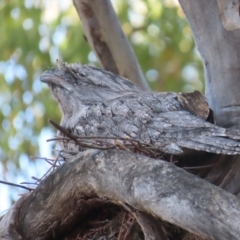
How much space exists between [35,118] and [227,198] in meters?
4.89

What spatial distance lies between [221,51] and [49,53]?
3.56 metres

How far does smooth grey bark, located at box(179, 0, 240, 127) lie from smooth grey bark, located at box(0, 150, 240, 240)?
71 centimetres

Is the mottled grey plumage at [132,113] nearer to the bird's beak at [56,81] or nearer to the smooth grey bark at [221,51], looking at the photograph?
the bird's beak at [56,81]

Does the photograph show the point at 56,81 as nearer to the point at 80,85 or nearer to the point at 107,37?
the point at 80,85

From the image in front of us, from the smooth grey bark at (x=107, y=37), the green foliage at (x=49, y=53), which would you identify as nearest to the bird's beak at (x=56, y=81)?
the smooth grey bark at (x=107, y=37)

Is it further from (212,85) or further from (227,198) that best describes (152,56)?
(227,198)

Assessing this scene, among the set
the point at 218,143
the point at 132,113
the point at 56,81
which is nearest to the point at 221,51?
the point at 132,113

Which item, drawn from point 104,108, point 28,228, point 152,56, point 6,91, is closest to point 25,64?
point 6,91

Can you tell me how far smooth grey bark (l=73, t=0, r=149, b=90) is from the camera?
3652mm

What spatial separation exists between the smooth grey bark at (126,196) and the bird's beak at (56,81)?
1039 millimetres

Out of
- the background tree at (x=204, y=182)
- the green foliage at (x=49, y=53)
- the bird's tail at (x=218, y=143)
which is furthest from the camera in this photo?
the green foliage at (x=49, y=53)

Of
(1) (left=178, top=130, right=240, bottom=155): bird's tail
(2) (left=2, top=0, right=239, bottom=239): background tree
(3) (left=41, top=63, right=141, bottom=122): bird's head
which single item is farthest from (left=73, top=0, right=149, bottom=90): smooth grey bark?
(1) (left=178, top=130, right=240, bottom=155): bird's tail

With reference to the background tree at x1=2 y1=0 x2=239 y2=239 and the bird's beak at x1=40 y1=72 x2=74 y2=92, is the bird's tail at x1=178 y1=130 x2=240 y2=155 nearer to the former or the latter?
the background tree at x1=2 y1=0 x2=239 y2=239

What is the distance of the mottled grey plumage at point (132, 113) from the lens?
223 cm
